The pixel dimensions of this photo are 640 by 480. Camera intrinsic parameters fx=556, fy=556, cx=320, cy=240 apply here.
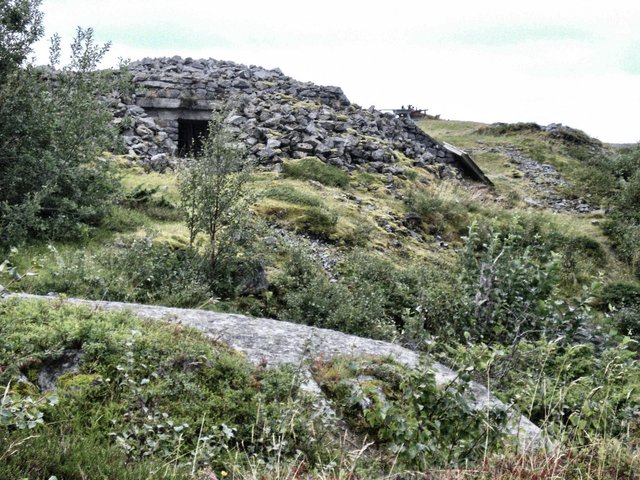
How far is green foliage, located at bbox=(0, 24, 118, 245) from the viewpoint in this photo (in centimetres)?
884

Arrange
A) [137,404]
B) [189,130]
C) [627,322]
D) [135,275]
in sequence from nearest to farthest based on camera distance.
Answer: [137,404]
[135,275]
[627,322]
[189,130]


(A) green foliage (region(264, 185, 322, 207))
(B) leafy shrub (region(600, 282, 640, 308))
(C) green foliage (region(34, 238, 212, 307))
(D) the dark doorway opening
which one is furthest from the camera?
(D) the dark doorway opening

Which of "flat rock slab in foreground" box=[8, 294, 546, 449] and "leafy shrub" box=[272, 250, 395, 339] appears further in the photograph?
Result: "leafy shrub" box=[272, 250, 395, 339]

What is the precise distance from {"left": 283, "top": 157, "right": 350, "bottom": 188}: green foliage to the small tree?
7.25 meters

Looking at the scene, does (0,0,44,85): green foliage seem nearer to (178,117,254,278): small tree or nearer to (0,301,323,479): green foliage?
(178,117,254,278): small tree

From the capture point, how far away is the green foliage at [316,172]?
16688 mm

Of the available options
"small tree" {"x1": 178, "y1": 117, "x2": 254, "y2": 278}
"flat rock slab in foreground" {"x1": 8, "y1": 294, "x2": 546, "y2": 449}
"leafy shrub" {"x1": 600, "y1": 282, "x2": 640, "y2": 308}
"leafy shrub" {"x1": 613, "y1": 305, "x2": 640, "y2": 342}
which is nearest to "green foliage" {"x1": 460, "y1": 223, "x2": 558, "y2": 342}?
"flat rock slab in foreground" {"x1": 8, "y1": 294, "x2": 546, "y2": 449}

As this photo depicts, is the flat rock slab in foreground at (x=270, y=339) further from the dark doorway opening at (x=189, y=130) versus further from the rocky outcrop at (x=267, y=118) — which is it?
the dark doorway opening at (x=189, y=130)

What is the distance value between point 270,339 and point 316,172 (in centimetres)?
1148

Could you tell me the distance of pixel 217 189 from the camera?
921 centimetres

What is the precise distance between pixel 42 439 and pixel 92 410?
603mm

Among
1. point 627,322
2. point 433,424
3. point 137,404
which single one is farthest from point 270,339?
point 627,322

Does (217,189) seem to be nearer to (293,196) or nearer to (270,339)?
(270,339)

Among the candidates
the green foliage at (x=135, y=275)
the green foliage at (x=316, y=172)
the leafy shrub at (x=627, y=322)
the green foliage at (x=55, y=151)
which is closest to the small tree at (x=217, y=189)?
the green foliage at (x=135, y=275)
